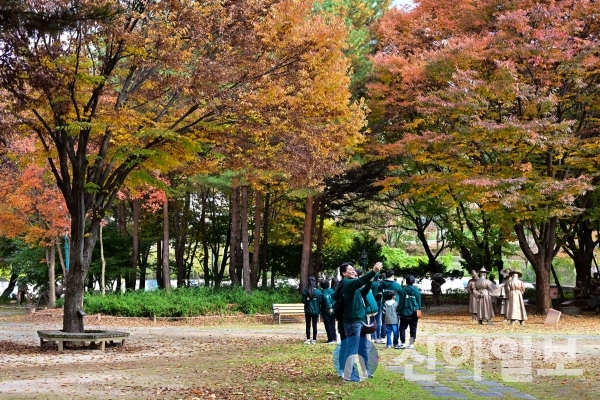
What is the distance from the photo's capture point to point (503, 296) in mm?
21781

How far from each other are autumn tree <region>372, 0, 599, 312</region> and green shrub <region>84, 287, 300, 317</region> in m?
7.35

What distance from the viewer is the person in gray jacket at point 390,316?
1367 cm

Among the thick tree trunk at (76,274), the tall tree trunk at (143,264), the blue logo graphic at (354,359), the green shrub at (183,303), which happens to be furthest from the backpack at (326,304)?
the tall tree trunk at (143,264)

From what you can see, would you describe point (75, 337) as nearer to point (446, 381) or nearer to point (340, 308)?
point (340, 308)

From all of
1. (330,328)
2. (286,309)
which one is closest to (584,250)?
(286,309)

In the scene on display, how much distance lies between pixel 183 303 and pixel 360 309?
15699mm

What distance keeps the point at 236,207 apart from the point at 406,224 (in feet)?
47.5

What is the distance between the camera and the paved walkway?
8.20 metres

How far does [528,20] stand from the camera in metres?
20.9

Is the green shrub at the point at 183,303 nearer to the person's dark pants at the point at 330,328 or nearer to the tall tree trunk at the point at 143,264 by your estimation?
the tall tree trunk at the point at 143,264

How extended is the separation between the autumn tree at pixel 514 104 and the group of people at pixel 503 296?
2269 millimetres

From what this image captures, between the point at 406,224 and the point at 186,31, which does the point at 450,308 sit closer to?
the point at 406,224

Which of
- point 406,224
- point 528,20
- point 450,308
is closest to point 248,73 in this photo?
point 528,20

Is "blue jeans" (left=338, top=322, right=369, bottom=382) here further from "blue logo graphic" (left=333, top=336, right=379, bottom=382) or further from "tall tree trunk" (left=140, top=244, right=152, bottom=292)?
"tall tree trunk" (left=140, top=244, right=152, bottom=292)
